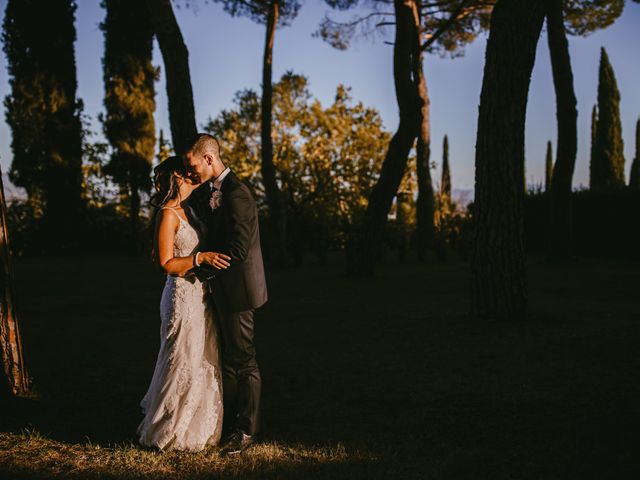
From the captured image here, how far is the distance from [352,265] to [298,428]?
34.7ft

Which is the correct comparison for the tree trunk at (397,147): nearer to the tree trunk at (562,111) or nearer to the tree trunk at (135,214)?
the tree trunk at (562,111)

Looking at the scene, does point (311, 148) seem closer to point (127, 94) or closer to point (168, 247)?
point (127, 94)

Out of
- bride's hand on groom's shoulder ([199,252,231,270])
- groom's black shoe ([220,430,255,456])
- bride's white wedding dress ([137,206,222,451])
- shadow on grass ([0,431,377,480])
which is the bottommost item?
shadow on grass ([0,431,377,480])

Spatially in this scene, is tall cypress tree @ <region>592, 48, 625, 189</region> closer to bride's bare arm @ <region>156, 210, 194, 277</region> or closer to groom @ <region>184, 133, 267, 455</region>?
groom @ <region>184, 133, 267, 455</region>

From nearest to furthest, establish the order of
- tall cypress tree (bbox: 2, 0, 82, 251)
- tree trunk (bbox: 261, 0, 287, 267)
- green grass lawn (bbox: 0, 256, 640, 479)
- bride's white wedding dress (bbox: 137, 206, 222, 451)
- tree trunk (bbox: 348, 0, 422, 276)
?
green grass lawn (bbox: 0, 256, 640, 479) < bride's white wedding dress (bbox: 137, 206, 222, 451) < tree trunk (bbox: 348, 0, 422, 276) < tree trunk (bbox: 261, 0, 287, 267) < tall cypress tree (bbox: 2, 0, 82, 251)

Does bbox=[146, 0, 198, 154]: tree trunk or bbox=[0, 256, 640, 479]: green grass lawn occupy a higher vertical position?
bbox=[146, 0, 198, 154]: tree trunk

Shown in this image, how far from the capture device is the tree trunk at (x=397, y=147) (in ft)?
45.1

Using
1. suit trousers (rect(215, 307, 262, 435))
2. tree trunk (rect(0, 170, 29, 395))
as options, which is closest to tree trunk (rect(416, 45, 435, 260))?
tree trunk (rect(0, 170, 29, 395))

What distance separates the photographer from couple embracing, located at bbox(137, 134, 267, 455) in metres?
3.95

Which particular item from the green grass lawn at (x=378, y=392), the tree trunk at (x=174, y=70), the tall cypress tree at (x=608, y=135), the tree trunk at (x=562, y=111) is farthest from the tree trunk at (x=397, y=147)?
the tall cypress tree at (x=608, y=135)

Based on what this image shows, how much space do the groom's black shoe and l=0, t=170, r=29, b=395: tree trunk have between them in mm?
2048

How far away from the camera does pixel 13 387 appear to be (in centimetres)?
511

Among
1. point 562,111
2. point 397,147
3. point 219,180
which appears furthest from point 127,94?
point 219,180

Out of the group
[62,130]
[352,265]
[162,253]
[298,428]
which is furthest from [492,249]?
[62,130]
